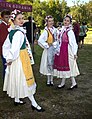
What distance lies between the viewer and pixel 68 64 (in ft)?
18.7

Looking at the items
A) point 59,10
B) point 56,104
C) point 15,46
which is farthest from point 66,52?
point 59,10

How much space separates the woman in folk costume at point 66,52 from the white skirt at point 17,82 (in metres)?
1.35

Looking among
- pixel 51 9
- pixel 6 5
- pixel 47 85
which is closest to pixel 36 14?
pixel 51 9

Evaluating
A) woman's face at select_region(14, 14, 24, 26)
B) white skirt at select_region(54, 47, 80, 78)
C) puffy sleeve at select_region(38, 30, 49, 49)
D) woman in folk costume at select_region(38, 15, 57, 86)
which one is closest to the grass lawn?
white skirt at select_region(54, 47, 80, 78)

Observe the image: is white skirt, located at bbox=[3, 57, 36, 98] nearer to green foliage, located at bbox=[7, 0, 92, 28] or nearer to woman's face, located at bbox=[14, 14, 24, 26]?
woman's face, located at bbox=[14, 14, 24, 26]

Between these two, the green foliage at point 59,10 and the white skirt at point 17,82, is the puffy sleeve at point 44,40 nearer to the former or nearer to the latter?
the white skirt at point 17,82

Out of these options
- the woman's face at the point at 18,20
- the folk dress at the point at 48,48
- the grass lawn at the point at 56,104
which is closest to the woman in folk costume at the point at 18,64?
the woman's face at the point at 18,20

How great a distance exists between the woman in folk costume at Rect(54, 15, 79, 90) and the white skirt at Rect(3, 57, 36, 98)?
1.35m

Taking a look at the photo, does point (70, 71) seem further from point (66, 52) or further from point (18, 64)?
point (18, 64)

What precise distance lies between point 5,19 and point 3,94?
148cm

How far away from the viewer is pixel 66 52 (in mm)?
5691

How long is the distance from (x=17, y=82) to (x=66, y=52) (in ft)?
5.32

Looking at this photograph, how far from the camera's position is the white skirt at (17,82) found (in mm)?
4395

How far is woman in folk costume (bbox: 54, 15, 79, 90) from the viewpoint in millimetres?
5617
